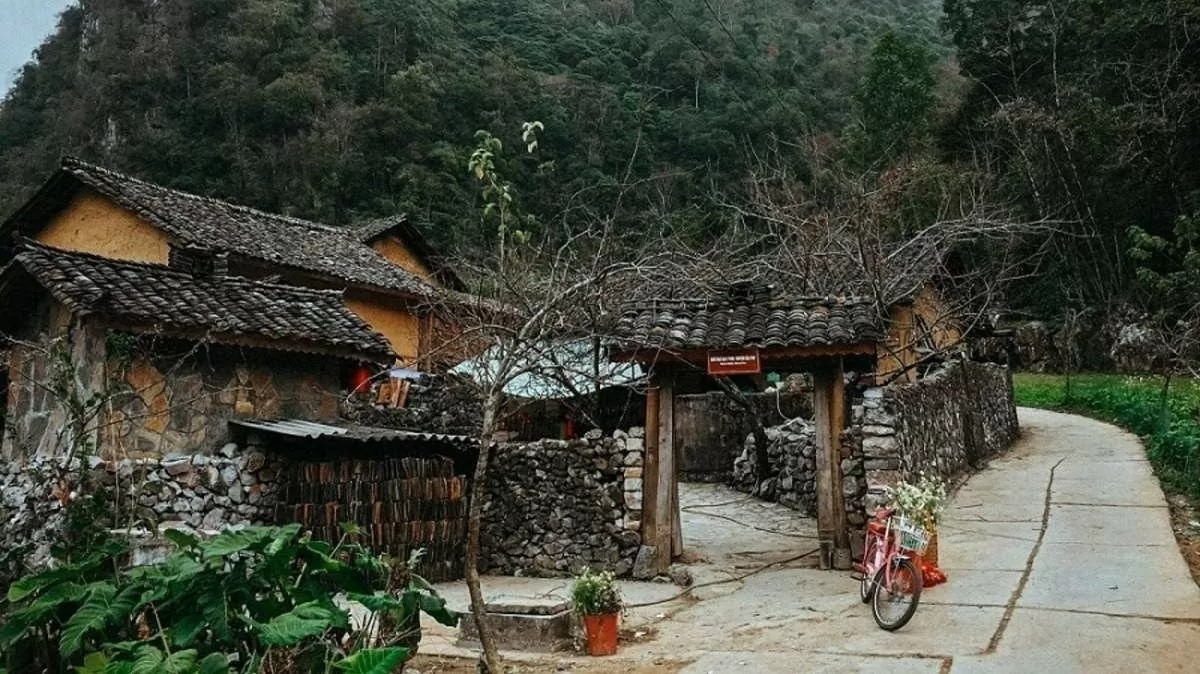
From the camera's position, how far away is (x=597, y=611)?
23.0 feet

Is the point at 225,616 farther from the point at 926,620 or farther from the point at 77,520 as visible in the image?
the point at 926,620

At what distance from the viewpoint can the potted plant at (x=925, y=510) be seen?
25.0 feet

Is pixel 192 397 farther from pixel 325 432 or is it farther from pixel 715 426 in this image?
pixel 715 426

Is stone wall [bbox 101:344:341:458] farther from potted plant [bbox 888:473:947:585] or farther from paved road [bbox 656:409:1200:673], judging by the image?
potted plant [bbox 888:473:947:585]

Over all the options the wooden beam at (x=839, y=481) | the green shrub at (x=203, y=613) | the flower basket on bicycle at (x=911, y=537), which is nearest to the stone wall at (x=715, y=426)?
the wooden beam at (x=839, y=481)

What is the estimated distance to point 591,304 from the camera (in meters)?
12.4

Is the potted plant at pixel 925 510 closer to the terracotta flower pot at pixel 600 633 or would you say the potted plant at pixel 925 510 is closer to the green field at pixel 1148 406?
the terracotta flower pot at pixel 600 633

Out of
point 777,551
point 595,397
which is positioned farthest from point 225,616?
point 595,397

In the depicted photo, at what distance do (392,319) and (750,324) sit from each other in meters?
12.7

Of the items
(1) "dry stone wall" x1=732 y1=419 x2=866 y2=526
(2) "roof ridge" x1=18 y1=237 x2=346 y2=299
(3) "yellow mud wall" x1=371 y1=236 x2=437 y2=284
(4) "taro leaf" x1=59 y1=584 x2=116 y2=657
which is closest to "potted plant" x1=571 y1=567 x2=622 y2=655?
(4) "taro leaf" x1=59 y1=584 x2=116 y2=657

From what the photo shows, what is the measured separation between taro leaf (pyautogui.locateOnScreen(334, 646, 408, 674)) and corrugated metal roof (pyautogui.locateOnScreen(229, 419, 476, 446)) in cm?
545

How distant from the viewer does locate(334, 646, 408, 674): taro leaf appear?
4.09 metres

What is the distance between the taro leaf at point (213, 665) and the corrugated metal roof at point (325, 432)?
5.59 metres

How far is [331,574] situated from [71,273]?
6.60 meters
